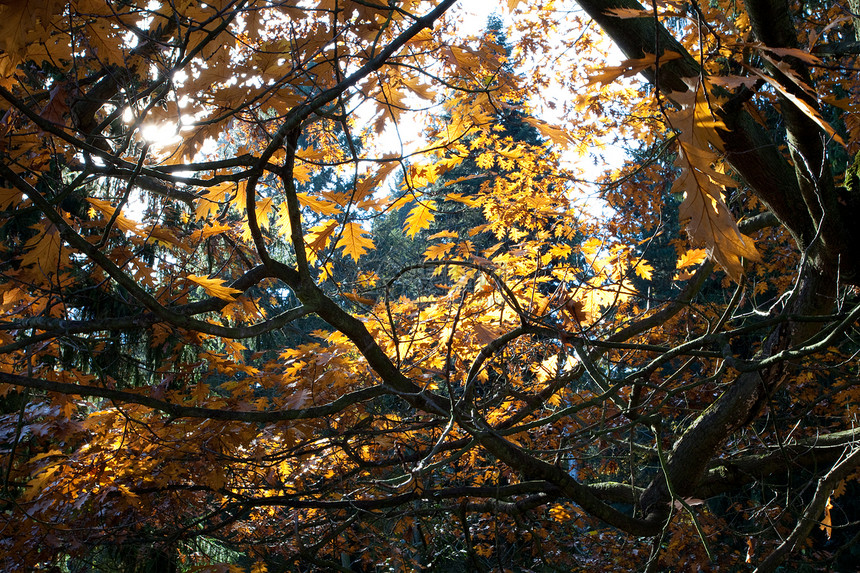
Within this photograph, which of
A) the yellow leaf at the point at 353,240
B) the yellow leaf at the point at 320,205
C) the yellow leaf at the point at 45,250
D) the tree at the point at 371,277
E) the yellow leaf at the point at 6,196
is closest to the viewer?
the tree at the point at 371,277

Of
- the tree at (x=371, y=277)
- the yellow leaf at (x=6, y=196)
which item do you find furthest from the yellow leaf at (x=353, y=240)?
the yellow leaf at (x=6, y=196)

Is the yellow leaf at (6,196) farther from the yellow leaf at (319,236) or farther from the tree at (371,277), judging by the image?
the yellow leaf at (319,236)

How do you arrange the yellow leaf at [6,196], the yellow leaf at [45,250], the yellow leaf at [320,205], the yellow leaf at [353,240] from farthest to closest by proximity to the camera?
1. the yellow leaf at [353,240]
2. the yellow leaf at [320,205]
3. the yellow leaf at [45,250]
4. the yellow leaf at [6,196]

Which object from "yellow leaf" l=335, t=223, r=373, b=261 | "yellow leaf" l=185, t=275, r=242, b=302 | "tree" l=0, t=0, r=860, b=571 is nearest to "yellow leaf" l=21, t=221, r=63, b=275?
"tree" l=0, t=0, r=860, b=571

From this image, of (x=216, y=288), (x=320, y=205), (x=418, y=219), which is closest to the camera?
(x=216, y=288)

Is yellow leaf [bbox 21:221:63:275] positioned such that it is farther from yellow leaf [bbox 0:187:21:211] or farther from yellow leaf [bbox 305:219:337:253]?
yellow leaf [bbox 305:219:337:253]

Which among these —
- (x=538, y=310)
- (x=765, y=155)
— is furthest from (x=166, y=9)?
(x=765, y=155)

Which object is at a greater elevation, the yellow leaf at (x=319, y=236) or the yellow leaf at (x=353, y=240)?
the yellow leaf at (x=319, y=236)

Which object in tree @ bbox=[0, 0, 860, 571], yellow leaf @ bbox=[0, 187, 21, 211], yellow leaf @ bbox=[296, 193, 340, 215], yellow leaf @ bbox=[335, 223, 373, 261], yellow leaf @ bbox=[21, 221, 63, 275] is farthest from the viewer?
yellow leaf @ bbox=[335, 223, 373, 261]

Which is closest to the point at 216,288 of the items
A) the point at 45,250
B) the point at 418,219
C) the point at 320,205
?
the point at 320,205

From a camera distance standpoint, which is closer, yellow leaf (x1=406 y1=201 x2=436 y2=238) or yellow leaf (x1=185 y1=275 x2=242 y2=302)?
yellow leaf (x1=185 y1=275 x2=242 y2=302)

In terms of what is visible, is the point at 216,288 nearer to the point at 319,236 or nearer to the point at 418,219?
the point at 319,236

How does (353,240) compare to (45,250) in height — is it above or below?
below

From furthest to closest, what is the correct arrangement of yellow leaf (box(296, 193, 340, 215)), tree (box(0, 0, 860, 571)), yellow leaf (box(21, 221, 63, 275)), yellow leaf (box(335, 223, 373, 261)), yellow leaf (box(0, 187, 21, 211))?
yellow leaf (box(335, 223, 373, 261)) < yellow leaf (box(296, 193, 340, 215)) < yellow leaf (box(21, 221, 63, 275)) < yellow leaf (box(0, 187, 21, 211)) < tree (box(0, 0, 860, 571))
